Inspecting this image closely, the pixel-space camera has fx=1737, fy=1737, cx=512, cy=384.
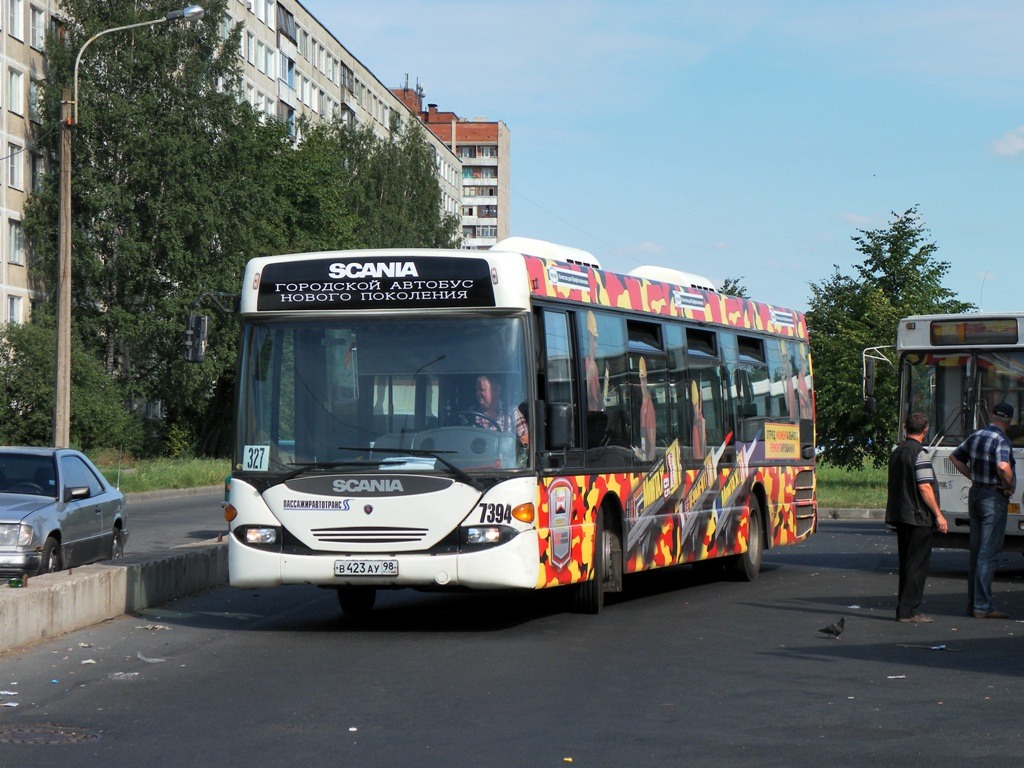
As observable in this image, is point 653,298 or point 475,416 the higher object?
point 653,298

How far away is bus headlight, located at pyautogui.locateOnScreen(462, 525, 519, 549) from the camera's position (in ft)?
42.4

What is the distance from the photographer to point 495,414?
519 inches

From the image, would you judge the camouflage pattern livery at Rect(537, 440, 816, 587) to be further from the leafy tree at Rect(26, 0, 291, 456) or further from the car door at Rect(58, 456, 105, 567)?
the leafy tree at Rect(26, 0, 291, 456)

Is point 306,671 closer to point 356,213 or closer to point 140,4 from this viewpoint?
point 140,4

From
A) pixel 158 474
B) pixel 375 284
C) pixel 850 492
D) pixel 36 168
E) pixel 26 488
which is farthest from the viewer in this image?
pixel 36 168

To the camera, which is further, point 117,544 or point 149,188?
point 149,188

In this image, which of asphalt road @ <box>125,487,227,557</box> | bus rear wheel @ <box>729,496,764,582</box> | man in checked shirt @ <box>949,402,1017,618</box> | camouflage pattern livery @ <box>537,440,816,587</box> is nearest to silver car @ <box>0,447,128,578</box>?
asphalt road @ <box>125,487,227,557</box>

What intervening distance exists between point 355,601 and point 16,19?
49619 millimetres

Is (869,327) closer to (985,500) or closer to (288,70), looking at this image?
(985,500)

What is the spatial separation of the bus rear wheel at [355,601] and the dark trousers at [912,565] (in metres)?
4.38

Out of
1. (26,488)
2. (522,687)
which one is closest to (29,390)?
(26,488)

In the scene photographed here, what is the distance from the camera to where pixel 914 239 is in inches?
1984

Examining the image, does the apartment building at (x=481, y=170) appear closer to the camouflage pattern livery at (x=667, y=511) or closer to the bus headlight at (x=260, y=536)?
the camouflage pattern livery at (x=667, y=511)

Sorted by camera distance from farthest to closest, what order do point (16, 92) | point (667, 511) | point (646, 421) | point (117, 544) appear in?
point (16, 92)
point (117, 544)
point (667, 511)
point (646, 421)
